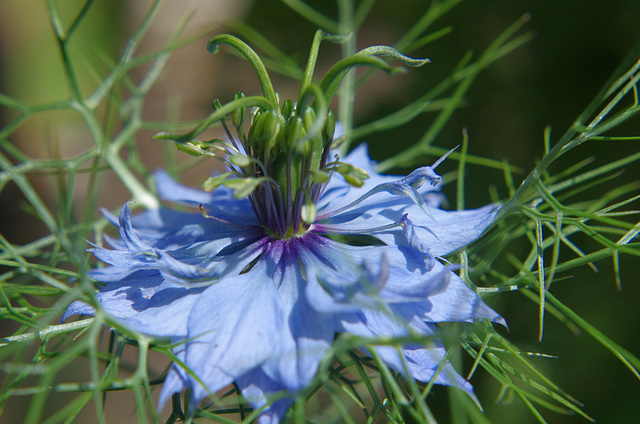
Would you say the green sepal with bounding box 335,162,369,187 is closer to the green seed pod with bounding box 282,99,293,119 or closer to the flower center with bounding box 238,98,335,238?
the flower center with bounding box 238,98,335,238

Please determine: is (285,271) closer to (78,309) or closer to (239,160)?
(239,160)

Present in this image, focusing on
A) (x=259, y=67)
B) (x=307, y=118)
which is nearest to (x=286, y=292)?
(x=307, y=118)

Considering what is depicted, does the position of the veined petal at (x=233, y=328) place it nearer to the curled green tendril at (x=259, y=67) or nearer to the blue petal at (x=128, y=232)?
the blue petal at (x=128, y=232)

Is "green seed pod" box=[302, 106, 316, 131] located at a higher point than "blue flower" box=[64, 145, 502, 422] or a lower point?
Result: higher

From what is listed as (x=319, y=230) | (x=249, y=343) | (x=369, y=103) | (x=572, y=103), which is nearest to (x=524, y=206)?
(x=319, y=230)

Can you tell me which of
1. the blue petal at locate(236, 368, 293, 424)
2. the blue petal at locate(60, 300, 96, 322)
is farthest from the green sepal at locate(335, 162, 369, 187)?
the blue petal at locate(60, 300, 96, 322)

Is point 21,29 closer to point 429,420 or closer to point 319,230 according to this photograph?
point 319,230

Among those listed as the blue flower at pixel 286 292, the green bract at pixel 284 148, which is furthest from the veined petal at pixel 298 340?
the green bract at pixel 284 148
